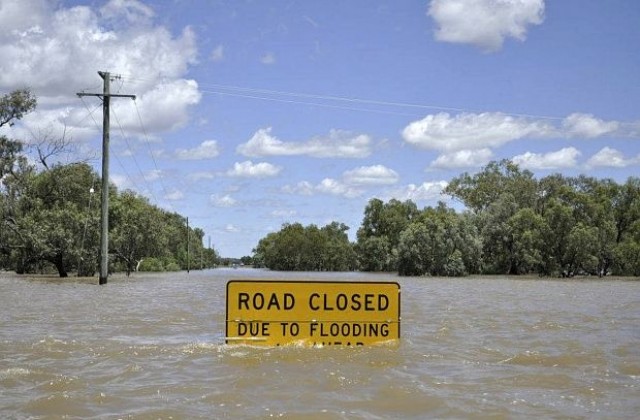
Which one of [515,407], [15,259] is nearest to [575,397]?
[515,407]

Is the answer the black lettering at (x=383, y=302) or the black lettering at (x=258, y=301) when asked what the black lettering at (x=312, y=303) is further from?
the black lettering at (x=383, y=302)

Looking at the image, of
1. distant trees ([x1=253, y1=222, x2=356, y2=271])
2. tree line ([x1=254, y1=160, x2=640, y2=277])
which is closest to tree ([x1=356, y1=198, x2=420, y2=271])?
tree line ([x1=254, y1=160, x2=640, y2=277])

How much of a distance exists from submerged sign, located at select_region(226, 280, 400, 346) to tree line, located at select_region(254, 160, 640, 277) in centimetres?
6370

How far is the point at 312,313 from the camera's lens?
36.0 ft

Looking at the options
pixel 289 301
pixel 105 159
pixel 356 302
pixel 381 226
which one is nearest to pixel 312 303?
pixel 289 301

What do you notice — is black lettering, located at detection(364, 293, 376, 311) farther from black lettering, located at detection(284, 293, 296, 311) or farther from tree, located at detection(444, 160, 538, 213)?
tree, located at detection(444, 160, 538, 213)

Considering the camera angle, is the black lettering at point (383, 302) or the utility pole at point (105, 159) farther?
the utility pole at point (105, 159)

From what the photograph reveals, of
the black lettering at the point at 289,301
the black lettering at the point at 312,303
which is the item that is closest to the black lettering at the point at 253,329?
the black lettering at the point at 289,301

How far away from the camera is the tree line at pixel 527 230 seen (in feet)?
236

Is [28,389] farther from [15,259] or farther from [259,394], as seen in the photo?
[15,259]

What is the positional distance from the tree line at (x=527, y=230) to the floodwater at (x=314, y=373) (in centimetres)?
6050

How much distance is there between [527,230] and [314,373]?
234 ft

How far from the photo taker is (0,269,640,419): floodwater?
21.7 ft

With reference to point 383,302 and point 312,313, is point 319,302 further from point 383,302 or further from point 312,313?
point 383,302
